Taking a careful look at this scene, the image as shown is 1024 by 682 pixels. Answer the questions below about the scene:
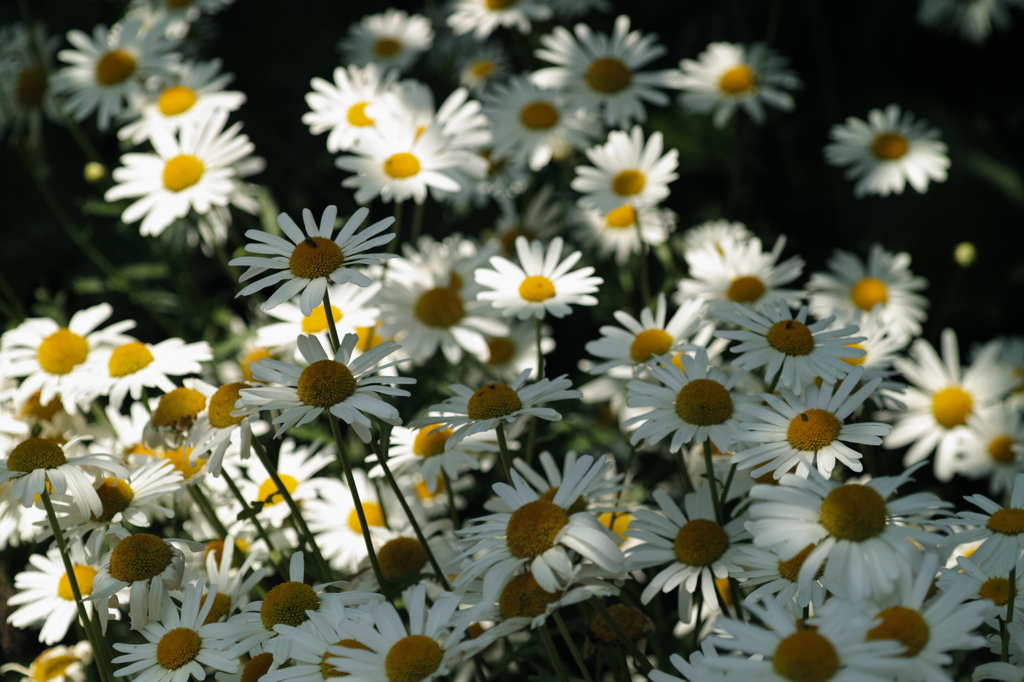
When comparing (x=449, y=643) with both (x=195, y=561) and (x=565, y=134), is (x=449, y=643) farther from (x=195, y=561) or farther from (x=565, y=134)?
(x=565, y=134)

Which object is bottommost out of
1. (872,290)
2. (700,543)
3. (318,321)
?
(700,543)

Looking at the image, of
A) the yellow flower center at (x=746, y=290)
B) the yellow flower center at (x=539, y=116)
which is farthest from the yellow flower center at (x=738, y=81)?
the yellow flower center at (x=746, y=290)

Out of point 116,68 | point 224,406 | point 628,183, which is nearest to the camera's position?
point 224,406

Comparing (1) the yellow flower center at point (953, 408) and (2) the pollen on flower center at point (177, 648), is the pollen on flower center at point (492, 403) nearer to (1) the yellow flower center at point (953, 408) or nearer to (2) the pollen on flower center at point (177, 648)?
(2) the pollen on flower center at point (177, 648)

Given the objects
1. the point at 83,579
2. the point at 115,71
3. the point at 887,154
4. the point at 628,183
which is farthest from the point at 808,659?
the point at 115,71

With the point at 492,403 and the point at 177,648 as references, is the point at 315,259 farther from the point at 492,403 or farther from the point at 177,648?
the point at 177,648

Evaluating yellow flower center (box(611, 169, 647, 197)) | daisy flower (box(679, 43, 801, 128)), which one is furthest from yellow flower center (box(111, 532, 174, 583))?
daisy flower (box(679, 43, 801, 128))

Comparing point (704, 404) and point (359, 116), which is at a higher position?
point (359, 116)

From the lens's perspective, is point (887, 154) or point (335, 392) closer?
point (335, 392)
